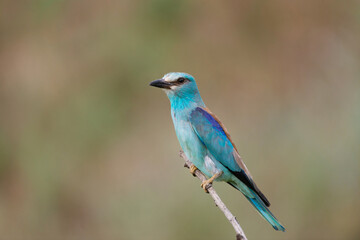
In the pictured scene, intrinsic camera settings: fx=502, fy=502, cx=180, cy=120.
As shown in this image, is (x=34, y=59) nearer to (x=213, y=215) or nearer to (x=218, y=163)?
(x=213, y=215)

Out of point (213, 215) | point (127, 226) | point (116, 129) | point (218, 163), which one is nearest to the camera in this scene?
point (218, 163)

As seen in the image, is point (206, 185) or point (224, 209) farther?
point (206, 185)

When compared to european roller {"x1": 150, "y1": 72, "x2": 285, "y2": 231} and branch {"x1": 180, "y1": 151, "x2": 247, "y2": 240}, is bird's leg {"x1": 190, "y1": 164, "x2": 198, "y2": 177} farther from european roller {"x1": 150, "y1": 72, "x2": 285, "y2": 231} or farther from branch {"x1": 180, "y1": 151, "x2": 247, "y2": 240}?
european roller {"x1": 150, "y1": 72, "x2": 285, "y2": 231}

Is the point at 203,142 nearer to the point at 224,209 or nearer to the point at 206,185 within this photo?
the point at 206,185

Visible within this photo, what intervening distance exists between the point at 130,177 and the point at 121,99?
1.22 metres

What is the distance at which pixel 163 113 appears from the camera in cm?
723

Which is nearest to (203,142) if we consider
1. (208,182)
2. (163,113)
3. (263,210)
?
(208,182)

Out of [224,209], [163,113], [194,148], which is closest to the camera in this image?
[224,209]

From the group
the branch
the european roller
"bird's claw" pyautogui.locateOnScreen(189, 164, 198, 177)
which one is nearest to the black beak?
the european roller

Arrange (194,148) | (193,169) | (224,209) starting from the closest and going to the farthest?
(224,209)
(194,148)
(193,169)

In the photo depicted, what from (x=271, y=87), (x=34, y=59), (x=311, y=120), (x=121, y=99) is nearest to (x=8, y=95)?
(x=34, y=59)

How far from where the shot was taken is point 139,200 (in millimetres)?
6777

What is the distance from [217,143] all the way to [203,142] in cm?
12

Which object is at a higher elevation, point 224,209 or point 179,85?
point 179,85
